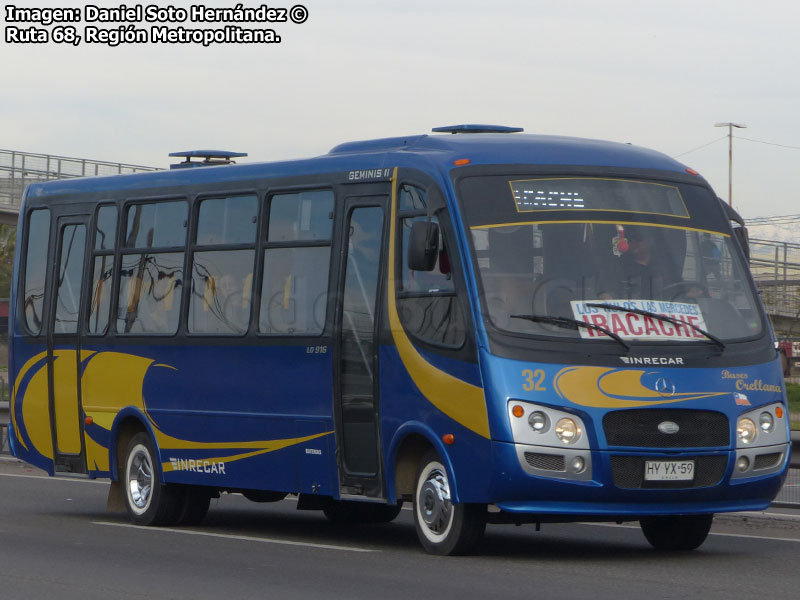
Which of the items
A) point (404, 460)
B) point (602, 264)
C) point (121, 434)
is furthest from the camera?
point (121, 434)

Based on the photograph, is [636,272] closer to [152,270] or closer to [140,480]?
[152,270]

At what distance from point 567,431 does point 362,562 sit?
172 centimetres

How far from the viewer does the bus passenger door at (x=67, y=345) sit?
51.6 feet

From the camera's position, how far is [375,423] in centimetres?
1209

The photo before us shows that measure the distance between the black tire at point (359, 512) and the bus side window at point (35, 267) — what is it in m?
3.58

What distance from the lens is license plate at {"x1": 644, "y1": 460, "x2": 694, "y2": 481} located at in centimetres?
1088

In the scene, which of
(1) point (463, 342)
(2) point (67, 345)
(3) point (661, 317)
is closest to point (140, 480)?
(2) point (67, 345)

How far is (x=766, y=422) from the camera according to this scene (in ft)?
37.4

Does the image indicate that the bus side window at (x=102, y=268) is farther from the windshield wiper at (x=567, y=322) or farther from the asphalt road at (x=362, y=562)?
the windshield wiper at (x=567, y=322)

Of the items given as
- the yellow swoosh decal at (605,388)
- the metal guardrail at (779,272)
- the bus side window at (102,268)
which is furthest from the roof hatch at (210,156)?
the metal guardrail at (779,272)

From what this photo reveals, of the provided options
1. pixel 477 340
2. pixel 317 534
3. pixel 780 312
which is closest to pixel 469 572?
pixel 477 340

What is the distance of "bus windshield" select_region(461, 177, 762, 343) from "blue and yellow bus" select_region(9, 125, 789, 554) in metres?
0.02

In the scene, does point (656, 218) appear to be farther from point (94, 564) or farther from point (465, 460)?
point (94, 564)

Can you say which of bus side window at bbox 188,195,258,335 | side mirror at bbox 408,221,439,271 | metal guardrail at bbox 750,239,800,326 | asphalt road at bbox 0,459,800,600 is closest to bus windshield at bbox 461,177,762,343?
side mirror at bbox 408,221,439,271
